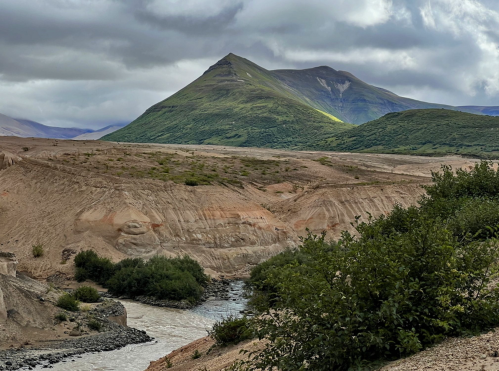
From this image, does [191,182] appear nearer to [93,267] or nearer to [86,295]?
[93,267]

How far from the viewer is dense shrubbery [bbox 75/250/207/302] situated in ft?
120

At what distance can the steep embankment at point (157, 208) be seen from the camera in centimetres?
4444

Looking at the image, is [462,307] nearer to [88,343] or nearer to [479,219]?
[479,219]

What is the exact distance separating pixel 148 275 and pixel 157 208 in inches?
455

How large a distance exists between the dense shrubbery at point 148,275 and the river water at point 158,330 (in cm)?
152

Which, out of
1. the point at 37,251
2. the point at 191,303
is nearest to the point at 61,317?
the point at 191,303

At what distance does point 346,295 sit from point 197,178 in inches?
1763

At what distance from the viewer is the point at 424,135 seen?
150500mm

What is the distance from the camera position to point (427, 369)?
9289mm

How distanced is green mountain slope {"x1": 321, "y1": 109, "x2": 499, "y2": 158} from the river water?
318ft

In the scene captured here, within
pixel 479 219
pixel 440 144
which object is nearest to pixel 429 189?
pixel 479 219

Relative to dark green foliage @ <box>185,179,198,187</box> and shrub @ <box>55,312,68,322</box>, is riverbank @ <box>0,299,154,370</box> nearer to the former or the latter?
shrub @ <box>55,312,68,322</box>

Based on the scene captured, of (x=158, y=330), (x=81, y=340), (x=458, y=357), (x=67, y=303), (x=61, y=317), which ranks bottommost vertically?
(x=158, y=330)

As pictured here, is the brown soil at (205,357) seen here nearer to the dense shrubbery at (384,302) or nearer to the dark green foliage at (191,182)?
the dense shrubbery at (384,302)
